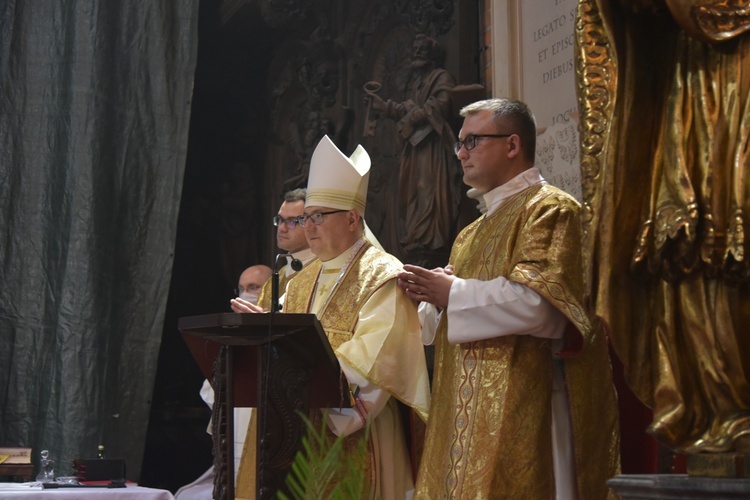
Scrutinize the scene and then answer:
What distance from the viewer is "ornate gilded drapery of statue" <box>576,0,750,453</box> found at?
2.29 meters

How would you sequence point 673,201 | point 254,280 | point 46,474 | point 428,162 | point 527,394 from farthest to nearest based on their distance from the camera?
point 254,280, point 428,162, point 46,474, point 527,394, point 673,201

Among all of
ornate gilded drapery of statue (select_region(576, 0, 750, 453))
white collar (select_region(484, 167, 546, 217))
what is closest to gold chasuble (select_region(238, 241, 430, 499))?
white collar (select_region(484, 167, 546, 217))

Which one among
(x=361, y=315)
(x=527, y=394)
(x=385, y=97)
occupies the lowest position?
(x=527, y=394)

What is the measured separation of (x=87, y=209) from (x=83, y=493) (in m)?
3.14

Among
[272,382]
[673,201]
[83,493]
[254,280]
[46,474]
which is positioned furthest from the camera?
[254,280]

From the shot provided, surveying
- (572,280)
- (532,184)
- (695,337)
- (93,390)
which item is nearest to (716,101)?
(695,337)

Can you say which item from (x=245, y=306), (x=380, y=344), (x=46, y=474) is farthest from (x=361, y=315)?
(x=46, y=474)

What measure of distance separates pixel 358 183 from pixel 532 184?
1.32m

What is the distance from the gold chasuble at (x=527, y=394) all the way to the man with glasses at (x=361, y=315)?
2.10 ft

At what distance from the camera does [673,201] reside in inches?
94.6

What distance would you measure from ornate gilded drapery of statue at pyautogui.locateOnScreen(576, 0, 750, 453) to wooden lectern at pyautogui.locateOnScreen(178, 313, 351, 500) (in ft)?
5.03

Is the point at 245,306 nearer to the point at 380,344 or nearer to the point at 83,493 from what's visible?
the point at 380,344

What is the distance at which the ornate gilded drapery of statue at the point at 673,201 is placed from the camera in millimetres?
2289

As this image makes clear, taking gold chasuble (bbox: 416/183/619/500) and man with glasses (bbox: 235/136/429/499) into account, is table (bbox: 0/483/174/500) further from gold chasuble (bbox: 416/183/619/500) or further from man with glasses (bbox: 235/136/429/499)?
gold chasuble (bbox: 416/183/619/500)
